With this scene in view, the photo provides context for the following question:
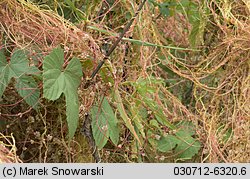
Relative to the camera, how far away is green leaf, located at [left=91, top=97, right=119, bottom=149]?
1.26 meters

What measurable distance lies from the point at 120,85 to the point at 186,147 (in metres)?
0.26

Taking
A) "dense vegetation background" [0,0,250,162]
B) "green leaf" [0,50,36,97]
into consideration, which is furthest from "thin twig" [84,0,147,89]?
"green leaf" [0,50,36,97]

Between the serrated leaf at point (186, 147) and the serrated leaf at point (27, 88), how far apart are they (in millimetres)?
430

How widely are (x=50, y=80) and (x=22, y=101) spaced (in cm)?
18

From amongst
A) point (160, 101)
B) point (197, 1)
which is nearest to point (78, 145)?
point (160, 101)

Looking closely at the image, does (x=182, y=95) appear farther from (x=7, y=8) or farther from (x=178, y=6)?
(x=7, y=8)

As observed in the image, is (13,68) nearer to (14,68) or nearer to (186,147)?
(14,68)

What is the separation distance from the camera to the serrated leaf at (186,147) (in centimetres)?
146

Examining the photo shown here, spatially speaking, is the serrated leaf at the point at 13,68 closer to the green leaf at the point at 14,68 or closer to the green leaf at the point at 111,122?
the green leaf at the point at 14,68

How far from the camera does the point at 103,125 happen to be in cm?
126

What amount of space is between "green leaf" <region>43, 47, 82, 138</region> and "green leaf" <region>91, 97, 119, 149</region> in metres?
0.10

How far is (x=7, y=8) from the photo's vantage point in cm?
132

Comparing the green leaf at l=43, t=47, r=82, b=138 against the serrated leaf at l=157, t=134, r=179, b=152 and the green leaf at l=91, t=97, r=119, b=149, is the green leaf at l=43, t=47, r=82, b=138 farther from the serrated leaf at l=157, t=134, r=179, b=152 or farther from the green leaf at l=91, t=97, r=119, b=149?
the serrated leaf at l=157, t=134, r=179, b=152

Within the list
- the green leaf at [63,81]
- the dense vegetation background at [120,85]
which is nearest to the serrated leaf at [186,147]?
the dense vegetation background at [120,85]
